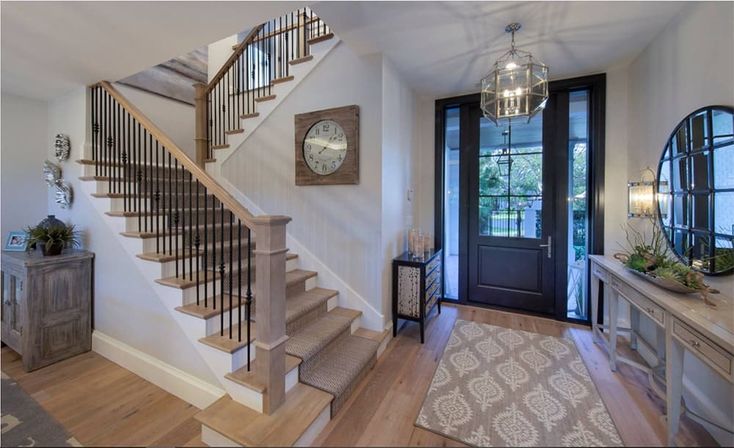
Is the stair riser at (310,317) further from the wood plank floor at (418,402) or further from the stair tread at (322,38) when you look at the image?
the stair tread at (322,38)

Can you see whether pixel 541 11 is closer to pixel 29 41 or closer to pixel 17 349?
pixel 29 41

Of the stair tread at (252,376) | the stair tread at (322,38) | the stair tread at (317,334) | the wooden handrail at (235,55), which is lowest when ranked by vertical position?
the stair tread at (252,376)

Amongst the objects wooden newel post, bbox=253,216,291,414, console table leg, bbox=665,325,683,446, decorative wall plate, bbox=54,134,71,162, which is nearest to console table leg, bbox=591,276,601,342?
console table leg, bbox=665,325,683,446

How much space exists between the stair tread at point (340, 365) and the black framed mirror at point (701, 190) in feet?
7.43

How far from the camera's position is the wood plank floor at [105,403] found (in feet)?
5.01

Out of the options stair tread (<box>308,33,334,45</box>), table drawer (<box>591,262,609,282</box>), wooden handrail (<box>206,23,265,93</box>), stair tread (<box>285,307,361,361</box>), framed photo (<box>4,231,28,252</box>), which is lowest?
stair tread (<box>285,307,361,361</box>)

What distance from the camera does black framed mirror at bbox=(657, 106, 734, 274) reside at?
5.48ft

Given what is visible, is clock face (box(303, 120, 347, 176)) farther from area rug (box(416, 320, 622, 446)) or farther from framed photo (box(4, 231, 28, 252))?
framed photo (box(4, 231, 28, 252))

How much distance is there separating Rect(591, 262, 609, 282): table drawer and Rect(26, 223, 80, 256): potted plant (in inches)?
183

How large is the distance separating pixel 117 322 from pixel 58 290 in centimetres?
57

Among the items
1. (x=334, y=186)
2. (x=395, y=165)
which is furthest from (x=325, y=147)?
(x=395, y=165)

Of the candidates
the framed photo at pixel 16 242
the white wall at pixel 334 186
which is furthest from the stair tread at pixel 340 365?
the framed photo at pixel 16 242

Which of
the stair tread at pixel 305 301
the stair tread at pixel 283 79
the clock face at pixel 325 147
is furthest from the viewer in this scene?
the stair tread at pixel 283 79

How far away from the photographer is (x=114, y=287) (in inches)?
97.0
